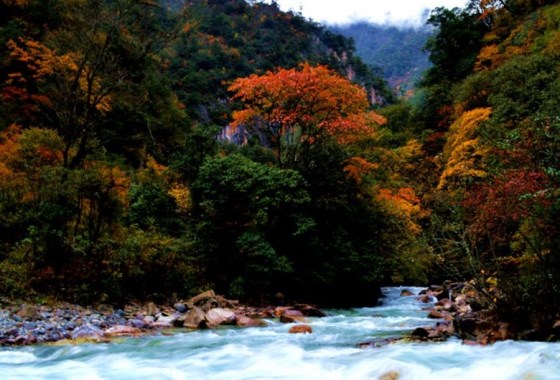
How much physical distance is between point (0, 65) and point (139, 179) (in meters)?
10.3

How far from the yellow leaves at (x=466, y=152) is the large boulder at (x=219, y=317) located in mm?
13793

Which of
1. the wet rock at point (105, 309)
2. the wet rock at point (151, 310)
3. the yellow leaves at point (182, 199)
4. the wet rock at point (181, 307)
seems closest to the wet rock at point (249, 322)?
the wet rock at point (181, 307)

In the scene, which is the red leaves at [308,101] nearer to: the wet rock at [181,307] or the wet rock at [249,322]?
the wet rock at [181,307]

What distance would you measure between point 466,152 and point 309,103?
9.31 metres

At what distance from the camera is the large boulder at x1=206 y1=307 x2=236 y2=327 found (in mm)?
11945

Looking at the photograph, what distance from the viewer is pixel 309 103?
18328mm

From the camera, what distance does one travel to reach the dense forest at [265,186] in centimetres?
1088

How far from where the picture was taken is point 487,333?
8562mm

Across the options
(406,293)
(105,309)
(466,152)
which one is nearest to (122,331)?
(105,309)

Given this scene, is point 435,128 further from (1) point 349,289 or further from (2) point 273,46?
(2) point 273,46

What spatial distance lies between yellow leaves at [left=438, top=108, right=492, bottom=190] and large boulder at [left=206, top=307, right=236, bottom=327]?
1379cm

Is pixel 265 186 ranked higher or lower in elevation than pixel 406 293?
higher

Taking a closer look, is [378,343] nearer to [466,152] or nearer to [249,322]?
[249,322]

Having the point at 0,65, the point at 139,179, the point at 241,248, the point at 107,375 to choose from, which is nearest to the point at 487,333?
the point at 107,375
